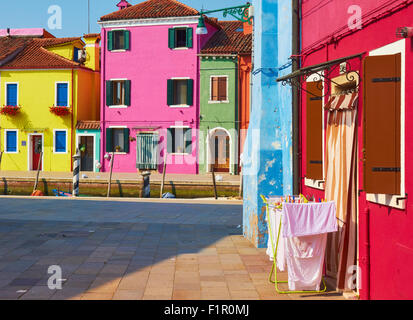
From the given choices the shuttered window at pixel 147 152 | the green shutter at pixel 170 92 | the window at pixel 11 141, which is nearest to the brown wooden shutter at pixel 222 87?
the green shutter at pixel 170 92

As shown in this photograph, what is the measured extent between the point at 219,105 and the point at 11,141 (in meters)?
11.7

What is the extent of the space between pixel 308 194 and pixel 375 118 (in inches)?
104

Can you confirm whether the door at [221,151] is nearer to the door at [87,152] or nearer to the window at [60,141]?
the door at [87,152]

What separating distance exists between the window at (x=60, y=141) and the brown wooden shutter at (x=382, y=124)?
25.5 metres

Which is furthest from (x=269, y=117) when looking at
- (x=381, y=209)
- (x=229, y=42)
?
(x=229, y=42)

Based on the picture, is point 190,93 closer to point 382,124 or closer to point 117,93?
point 117,93

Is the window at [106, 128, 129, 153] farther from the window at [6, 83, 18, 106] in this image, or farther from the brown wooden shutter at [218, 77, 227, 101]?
the window at [6, 83, 18, 106]

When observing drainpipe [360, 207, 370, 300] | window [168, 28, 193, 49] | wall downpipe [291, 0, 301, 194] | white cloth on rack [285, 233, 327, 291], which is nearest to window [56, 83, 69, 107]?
window [168, 28, 193, 49]

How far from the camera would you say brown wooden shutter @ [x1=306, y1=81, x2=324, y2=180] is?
6.78 m

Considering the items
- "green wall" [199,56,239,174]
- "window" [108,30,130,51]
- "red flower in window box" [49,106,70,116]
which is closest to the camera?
"green wall" [199,56,239,174]

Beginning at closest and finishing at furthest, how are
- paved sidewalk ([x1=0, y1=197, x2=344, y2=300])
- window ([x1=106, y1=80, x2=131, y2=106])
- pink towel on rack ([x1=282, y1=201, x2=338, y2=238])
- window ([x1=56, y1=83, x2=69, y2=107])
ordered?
1. pink towel on rack ([x1=282, y1=201, x2=338, y2=238])
2. paved sidewalk ([x1=0, y1=197, x2=344, y2=300])
3. window ([x1=106, y1=80, x2=131, y2=106])
4. window ([x1=56, y1=83, x2=69, y2=107])

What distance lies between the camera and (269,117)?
8672mm

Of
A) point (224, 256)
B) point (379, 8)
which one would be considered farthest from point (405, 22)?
point (224, 256)

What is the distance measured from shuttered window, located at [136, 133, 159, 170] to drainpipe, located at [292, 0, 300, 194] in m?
19.8
